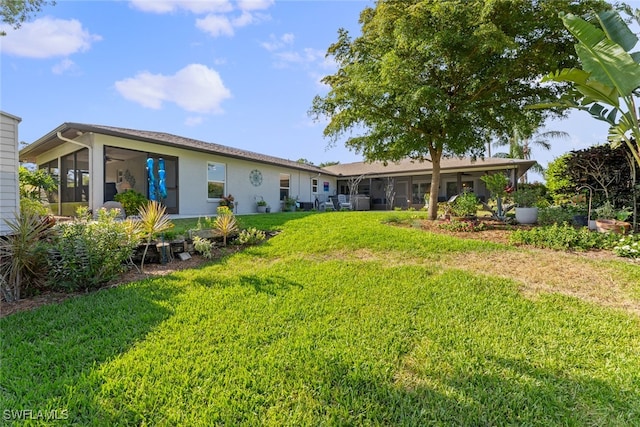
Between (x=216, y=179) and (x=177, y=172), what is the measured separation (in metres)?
1.90

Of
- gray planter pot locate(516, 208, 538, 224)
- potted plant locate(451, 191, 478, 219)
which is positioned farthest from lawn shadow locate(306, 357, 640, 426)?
gray planter pot locate(516, 208, 538, 224)

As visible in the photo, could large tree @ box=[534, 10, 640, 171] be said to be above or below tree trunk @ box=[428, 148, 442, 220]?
above

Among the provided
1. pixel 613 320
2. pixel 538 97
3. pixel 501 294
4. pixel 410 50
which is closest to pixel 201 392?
pixel 501 294

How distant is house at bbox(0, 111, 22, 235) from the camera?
197 inches

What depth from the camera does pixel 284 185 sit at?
732 inches

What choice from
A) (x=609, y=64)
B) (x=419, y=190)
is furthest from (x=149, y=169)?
(x=419, y=190)

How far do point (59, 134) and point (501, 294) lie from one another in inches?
509

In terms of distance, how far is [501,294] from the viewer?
4039mm

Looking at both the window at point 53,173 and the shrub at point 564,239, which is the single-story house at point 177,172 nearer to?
the window at point 53,173

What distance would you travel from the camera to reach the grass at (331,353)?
84.3 inches

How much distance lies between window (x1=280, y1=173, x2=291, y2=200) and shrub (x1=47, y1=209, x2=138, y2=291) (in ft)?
43.7

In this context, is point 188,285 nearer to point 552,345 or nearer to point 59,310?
point 59,310

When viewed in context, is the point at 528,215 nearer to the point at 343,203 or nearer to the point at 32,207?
the point at 343,203
